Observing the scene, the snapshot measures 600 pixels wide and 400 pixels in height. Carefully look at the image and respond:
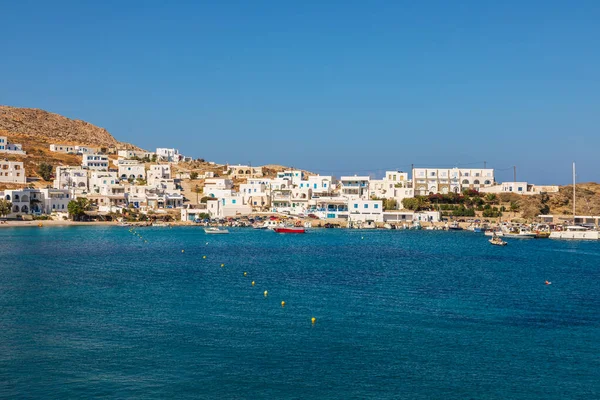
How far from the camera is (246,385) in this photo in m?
17.5

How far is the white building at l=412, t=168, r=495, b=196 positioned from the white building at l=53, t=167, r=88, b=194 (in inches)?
1912

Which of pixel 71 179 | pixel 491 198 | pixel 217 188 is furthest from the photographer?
pixel 217 188

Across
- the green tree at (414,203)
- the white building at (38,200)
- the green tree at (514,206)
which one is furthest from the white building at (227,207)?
the green tree at (514,206)

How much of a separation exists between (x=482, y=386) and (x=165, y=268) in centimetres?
2568

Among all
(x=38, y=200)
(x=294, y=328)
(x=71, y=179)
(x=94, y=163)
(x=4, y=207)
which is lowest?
(x=294, y=328)

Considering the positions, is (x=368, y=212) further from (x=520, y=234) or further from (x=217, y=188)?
(x=217, y=188)

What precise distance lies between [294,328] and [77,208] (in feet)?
192

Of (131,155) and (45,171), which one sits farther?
(131,155)

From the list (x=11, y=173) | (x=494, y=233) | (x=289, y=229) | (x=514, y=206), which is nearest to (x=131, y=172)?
(x=11, y=173)

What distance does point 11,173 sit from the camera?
85375mm

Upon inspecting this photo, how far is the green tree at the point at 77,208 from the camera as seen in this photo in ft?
247

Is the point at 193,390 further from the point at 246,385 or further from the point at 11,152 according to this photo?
the point at 11,152

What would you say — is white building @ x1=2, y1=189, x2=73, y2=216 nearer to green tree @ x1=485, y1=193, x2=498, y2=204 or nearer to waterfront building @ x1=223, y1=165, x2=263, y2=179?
waterfront building @ x1=223, y1=165, x2=263, y2=179

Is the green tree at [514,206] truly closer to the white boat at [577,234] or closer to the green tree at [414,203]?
the green tree at [414,203]
